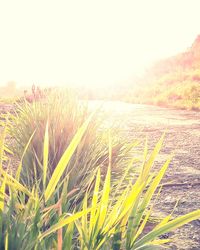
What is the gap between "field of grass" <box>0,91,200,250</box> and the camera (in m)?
1.28

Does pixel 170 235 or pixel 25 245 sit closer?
pixel 25 245

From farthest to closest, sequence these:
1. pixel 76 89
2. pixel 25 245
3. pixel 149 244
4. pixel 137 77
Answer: pixel 137 77 < pixel 76 89 < pixel 149 244 < pixel 25 245

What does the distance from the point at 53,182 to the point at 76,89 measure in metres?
2.28

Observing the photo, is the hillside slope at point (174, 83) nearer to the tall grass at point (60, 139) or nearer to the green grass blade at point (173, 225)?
the tall grass at point (60, 139)

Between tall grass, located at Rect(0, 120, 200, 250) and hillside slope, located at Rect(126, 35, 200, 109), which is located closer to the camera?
tall grass, located at Rect(0, 120, 200, 250)

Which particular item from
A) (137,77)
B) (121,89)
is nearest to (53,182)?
(121,89)

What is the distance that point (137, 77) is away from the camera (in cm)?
3019

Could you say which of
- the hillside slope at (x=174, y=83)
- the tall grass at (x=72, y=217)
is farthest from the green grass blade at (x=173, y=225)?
the hillside slope at (x=174, y=83)

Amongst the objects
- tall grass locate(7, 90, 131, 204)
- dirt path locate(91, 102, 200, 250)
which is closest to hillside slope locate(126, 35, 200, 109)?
dirt path locate(91, 102, 200, 250)

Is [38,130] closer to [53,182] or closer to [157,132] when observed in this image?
[53,182]

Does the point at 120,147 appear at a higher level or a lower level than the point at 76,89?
lower

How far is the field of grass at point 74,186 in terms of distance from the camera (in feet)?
4.21

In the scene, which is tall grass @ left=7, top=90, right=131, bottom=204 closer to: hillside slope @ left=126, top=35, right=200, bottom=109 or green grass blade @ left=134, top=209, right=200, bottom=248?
green grass blade @ left=134, top=209, right=200, bottom=248

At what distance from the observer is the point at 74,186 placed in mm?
2430
